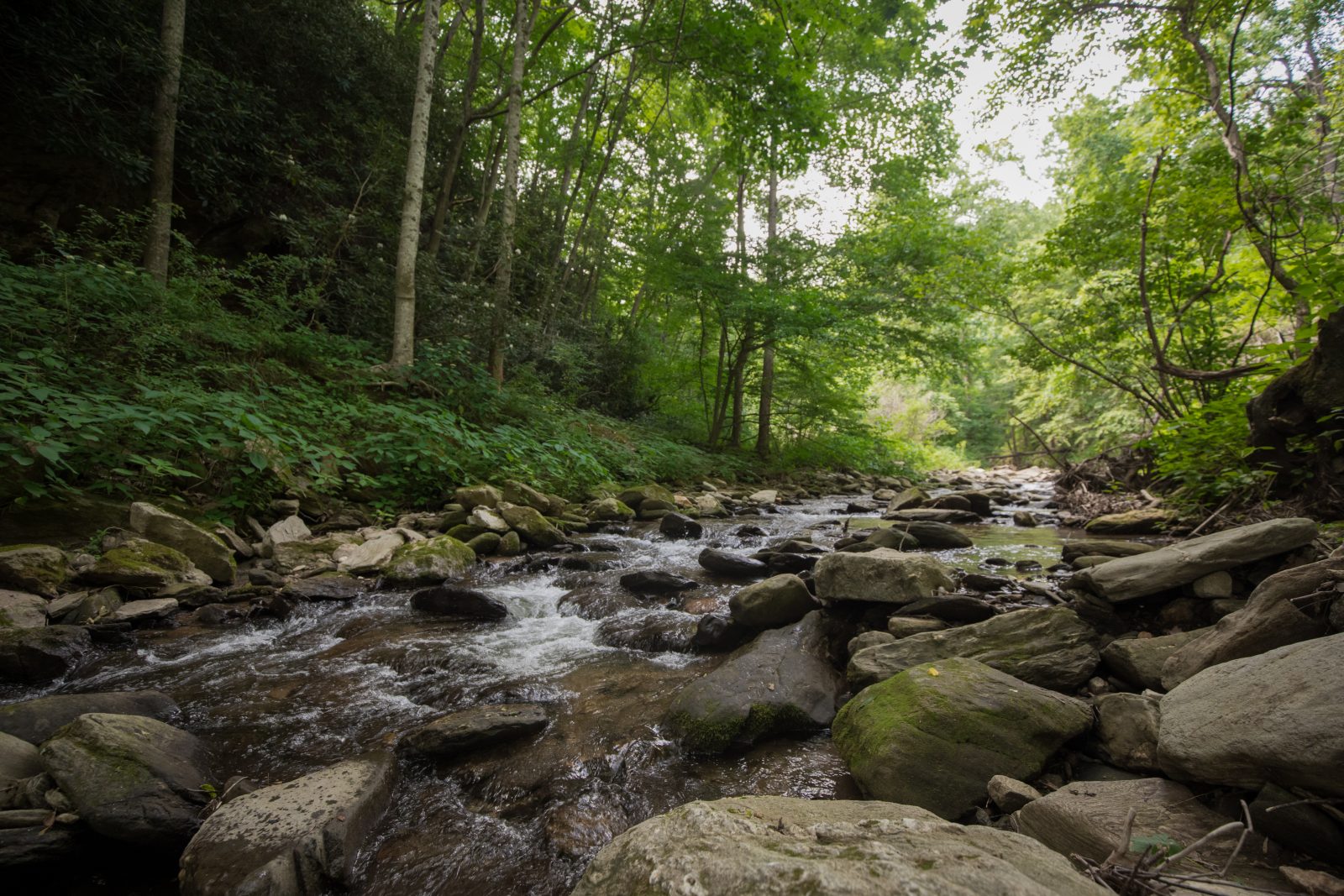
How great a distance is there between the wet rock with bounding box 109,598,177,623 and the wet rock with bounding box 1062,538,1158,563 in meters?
7.10

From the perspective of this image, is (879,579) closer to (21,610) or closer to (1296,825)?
(1296,825)

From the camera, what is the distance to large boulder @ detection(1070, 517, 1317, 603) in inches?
112

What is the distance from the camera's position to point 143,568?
3.87 meters

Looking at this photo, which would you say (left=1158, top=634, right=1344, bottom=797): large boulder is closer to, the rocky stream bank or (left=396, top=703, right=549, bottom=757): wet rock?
the rocky stream bank

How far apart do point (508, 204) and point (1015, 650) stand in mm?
10058

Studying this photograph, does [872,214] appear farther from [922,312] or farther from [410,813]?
[410,813]

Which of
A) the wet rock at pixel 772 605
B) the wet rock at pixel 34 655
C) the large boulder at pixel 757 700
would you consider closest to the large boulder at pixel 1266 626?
the large boulder at pixel 757 700

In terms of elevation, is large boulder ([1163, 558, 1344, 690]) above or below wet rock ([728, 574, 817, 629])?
above

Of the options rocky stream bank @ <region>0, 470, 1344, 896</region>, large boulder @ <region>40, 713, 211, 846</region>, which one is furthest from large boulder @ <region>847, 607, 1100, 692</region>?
large boulder @ <region>40, 713, 211, 846</region>

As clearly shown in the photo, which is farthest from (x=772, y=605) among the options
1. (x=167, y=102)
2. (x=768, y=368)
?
(x=768, y=368)

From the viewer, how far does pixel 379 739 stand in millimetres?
2609

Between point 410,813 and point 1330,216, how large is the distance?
9396mm

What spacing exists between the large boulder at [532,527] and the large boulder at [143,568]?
2880mm

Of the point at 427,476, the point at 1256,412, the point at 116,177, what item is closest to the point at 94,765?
the point at 427,476
